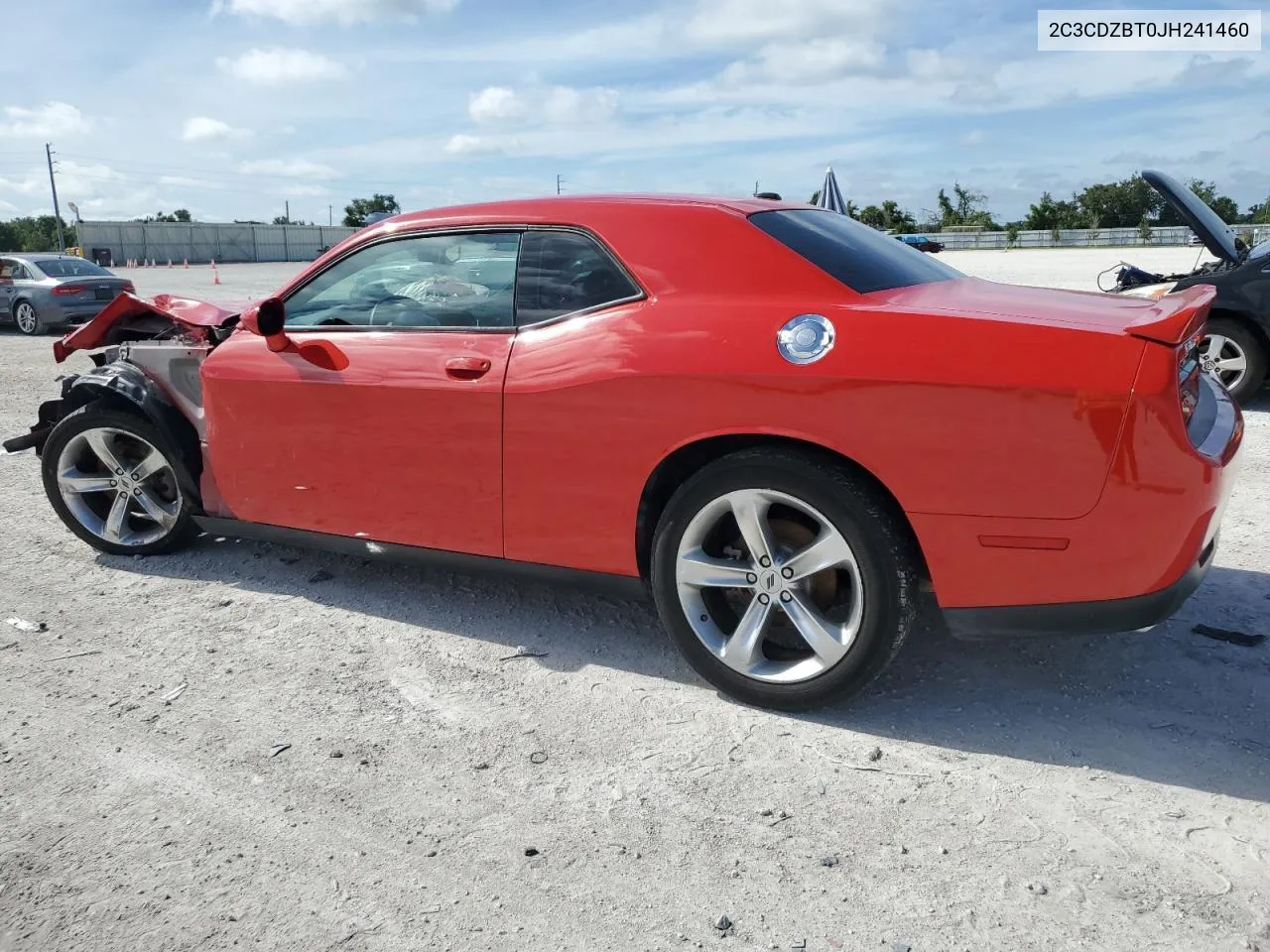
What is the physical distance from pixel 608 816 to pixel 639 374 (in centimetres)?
132

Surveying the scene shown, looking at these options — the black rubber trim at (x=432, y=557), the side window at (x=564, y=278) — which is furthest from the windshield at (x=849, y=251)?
the black rubber trim at (x=432, y=557)

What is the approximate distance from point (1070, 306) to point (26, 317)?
17279 mm

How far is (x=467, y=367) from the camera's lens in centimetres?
351

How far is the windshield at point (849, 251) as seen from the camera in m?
3.23

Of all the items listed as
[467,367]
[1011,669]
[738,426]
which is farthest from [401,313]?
[1011,669]

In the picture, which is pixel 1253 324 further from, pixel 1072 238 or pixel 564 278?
pixel 1072 238

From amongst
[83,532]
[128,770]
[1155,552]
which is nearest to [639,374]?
[1155,552]

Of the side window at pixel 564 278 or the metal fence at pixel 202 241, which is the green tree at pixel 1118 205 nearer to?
the metal fence at pixel 202 241

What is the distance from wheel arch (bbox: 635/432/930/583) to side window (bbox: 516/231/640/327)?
0.57 metres

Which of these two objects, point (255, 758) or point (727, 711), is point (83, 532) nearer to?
point (255, 758)

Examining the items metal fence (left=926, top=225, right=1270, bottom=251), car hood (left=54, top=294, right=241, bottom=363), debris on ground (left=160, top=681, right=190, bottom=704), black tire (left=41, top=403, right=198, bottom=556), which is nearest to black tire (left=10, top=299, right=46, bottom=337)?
car hood (left=54, top=294, right=241, bottom=363)

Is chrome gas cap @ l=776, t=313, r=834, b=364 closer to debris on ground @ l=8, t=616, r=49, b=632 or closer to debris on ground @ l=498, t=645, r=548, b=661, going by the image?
debris on ground @ l=498, t=645, r=548, b=661

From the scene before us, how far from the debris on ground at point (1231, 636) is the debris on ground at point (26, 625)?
4416mm

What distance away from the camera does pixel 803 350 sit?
2.96 m
